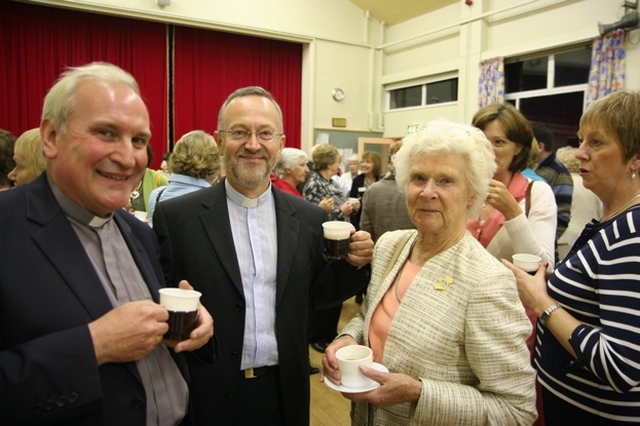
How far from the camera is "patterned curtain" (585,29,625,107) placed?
17.6ft

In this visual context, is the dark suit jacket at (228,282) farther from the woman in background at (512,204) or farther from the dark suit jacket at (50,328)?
the woman in background at (512,204)

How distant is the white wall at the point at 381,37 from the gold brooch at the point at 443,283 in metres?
5.48

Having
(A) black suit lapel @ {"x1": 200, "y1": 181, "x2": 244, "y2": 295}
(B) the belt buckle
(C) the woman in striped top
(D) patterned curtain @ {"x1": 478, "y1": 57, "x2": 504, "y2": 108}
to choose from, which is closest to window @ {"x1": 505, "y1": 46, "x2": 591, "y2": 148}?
(D) patterned curtain @ {"x1": 478, "y1": 57, "x2": 504, "y2": 108}

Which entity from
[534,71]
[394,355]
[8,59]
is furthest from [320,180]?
[8,59]

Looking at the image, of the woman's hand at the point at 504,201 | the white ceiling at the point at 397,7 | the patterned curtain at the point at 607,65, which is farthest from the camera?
the white ceiling at the point at 397,7

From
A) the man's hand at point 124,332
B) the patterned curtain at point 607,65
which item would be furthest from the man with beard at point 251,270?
the patterned curtain at point 607,65

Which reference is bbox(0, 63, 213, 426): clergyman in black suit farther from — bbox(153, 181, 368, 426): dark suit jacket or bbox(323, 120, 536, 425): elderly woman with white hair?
bbox(323, 120, 536, 425): elderly woman with white hair

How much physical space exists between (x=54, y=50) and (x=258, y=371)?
7.96m

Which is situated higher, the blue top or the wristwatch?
the blue top

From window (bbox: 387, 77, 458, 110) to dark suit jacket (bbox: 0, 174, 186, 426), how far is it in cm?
802

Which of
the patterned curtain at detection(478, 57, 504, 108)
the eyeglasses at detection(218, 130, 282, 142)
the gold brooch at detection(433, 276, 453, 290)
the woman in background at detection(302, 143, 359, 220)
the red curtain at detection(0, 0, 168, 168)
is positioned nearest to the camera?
the gold brooch at detection(433, 276, 453, 290)

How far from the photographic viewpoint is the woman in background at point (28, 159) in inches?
83.4

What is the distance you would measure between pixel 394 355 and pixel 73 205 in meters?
1.03

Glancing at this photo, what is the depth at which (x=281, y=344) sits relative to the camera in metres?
1.61
